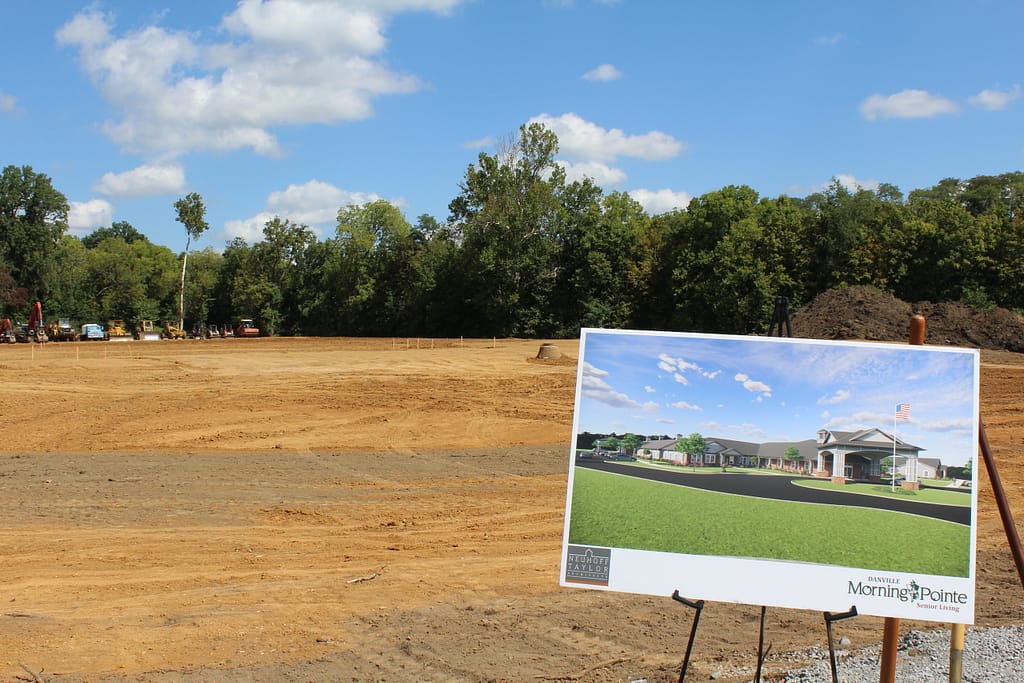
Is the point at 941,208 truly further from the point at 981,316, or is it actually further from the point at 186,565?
the point at 186,565

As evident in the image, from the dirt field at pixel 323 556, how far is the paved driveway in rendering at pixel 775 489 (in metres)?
2.48

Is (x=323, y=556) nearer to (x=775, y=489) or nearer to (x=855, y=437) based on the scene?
(x=775, y=489)

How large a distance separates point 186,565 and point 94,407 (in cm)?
1425

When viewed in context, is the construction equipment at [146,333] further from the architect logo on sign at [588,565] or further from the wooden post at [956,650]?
the wooden post at [956,650]

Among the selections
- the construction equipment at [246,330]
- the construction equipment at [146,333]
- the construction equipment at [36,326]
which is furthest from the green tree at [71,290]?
the construction equipment at [36,326]

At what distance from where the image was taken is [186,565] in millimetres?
9336

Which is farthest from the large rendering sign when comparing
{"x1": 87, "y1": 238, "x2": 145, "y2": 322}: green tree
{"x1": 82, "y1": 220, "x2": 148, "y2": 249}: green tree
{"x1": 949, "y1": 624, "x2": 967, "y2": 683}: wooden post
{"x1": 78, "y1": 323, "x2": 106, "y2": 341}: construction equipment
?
{"x1": 82, "y1": 220, "x2": 148, "y2": 249}: green tree

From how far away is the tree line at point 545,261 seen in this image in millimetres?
50094

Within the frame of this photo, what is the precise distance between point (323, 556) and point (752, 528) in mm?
6650

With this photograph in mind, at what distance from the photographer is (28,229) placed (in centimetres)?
7988

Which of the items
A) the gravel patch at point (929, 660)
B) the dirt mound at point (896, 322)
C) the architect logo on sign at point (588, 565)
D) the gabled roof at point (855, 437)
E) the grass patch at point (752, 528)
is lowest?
the gravel patch at point (929, 660)

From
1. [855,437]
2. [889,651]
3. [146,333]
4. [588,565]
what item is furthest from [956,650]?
[146,333]

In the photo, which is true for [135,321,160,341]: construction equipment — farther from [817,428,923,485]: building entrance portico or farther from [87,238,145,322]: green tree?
[817,428,923,485]: building entrance portico

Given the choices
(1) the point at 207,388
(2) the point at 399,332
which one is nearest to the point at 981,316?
(1) the point at 207,388
